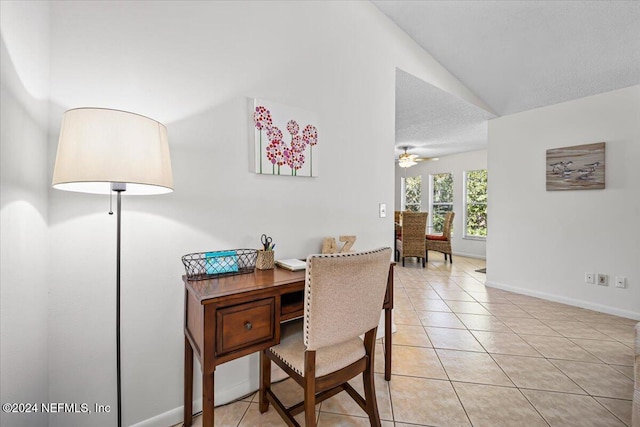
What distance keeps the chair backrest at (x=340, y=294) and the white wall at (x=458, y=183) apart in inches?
229

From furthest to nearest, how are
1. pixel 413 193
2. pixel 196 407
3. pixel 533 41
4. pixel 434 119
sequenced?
pixel 413 193
pixel 434 119
pixel 533 41
pixel 196 407

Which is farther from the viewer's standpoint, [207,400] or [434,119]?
[434,119]

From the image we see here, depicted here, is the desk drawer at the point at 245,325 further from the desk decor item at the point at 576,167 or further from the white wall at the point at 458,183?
the white wall at the point at 458,183

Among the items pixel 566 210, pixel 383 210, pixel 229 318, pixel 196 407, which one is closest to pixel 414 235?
pixel 566 210

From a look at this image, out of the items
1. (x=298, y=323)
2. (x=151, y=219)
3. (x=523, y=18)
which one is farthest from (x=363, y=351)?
(x=523, y=18)

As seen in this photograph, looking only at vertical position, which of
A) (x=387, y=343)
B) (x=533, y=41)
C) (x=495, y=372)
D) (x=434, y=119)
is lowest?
(x=495, y=372)

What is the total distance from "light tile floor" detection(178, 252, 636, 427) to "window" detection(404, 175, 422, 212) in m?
4.43

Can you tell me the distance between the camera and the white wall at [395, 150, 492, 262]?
614cm

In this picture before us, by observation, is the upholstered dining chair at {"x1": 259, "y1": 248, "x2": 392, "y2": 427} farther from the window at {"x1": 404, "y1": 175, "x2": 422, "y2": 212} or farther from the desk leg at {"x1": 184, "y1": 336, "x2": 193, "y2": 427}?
the window at {"x1": 404, "y1": 175, "x2": 422, "y2": 212}

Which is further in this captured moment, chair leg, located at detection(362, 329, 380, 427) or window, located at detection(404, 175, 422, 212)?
window, located at detection(404, 175, 422, 212)

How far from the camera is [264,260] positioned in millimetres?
1542

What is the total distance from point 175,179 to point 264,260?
0.64 meters

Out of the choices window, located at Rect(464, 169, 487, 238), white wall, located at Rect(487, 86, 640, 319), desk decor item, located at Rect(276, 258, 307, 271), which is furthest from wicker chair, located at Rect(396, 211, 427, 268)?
desk decor item, located at Rect(276, 258, 307, 271)

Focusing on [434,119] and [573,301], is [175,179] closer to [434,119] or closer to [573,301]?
[434,119]
